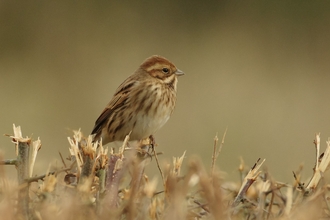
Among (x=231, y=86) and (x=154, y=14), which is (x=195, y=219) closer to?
(x=231, y=86)

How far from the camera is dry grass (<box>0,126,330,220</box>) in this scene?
5.45ft

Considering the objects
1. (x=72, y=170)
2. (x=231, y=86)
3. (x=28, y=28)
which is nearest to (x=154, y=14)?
(x=28, y=28)

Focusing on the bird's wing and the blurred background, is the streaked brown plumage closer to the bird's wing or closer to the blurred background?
the bird's wing

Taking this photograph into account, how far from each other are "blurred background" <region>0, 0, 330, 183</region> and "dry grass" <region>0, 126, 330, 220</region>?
133 inches

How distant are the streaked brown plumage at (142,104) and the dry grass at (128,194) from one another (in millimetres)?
2190

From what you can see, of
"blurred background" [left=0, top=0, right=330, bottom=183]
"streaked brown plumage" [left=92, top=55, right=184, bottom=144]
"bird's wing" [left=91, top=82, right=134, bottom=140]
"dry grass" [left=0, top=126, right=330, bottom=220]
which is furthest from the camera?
"blurred background" [left=0, top=0, right=330, bottom=183]

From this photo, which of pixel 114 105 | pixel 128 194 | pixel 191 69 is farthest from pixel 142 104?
pixel 191 69

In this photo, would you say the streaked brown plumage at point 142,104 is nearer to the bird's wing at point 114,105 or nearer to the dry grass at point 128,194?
the bird's wing at point 114,105

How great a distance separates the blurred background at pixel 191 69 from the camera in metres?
7.24

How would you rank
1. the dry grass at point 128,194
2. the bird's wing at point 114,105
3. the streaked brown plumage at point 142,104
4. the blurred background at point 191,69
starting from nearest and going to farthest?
the dry grass at point 128,194 → the streaked brown plumage at point 142,104 → the bird's wing at point 114,105 → the blurred background at point 191,69

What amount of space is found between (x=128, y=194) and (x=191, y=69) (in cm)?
765

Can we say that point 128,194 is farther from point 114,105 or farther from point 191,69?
point 191,69

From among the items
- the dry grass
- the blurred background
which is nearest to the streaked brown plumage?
the blurred background

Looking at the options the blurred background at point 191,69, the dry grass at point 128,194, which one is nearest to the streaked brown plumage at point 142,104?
the blurred background at point 191,69
